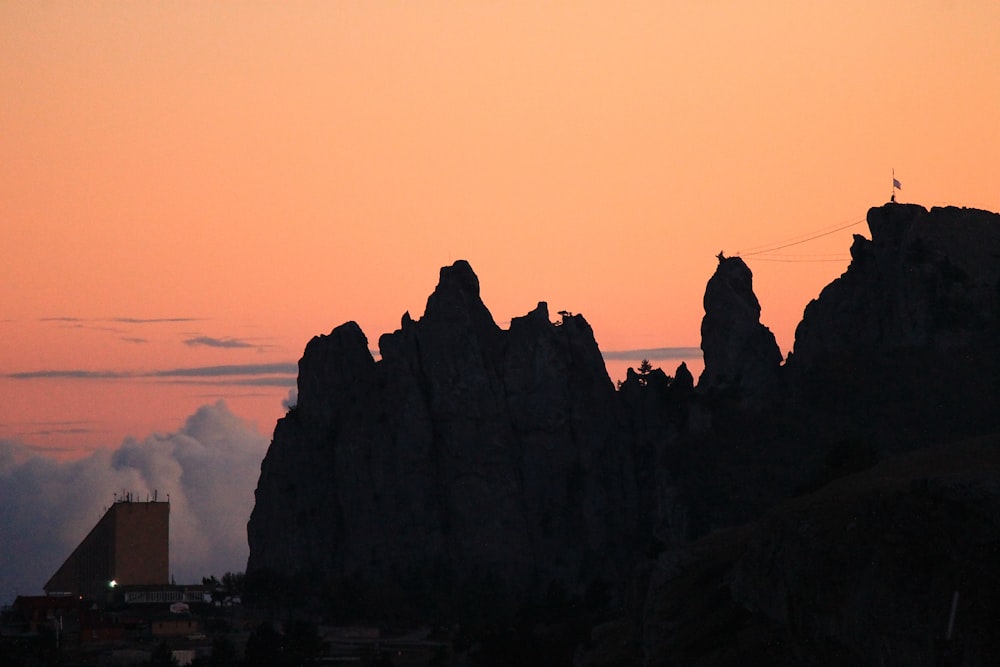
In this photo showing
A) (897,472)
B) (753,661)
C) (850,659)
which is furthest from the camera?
(897,472)

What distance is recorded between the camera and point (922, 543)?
6950 cm

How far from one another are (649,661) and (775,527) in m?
14.5

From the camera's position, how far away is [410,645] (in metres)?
198

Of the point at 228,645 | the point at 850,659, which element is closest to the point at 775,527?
the point at 850,659

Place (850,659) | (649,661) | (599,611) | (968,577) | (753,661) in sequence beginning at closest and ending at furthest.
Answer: (968,577), (850,659), (753,661), (649,661), (599,611)

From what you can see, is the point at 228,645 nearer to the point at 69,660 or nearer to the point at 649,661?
the point at 69,660

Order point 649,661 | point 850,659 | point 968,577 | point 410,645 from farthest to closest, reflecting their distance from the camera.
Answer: point 410,645 → point 649,661 → point 850,659 → point 968,577

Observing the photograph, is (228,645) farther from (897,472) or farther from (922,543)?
(922,543)

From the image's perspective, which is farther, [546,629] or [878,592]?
[546,629]

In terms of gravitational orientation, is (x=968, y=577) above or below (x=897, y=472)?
below

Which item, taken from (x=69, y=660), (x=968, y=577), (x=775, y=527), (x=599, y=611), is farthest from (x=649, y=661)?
(x=69, y=660)

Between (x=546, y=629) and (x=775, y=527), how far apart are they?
89666 millimetres

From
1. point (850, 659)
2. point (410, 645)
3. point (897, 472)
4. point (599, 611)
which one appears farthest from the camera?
point (410, 645)

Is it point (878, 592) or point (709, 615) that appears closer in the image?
point (878, 592)
